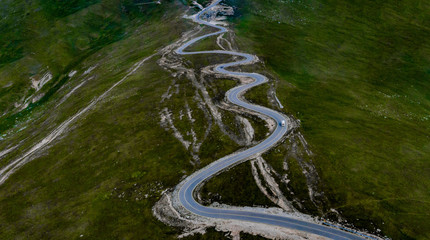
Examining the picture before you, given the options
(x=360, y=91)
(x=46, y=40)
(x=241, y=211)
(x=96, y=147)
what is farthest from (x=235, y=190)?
(x=46, y=40)

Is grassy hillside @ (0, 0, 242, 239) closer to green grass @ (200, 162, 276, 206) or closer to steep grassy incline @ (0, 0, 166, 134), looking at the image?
steep grassy incline @ (0, 0, 166, 134)

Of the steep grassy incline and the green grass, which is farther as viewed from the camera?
the steep grassy incline

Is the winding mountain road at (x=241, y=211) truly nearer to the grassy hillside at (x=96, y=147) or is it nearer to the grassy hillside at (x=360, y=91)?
the grassy hillside at (x=96, y=147)

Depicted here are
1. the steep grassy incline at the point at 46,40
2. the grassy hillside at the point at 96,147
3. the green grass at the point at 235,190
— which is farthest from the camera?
the steep grassy incline at the point at 46,40

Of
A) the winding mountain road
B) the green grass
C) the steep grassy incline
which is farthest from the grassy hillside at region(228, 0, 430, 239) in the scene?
the steep grassy incline

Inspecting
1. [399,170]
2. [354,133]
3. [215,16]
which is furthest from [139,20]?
[399,170]

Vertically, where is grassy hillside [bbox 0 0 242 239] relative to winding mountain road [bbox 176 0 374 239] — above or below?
above

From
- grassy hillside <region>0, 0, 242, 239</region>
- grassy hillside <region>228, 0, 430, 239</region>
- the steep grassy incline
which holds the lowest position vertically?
grassy hillside <region>228, 0, 430, 239</region>

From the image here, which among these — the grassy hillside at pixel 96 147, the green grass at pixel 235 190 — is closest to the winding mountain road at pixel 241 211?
the green grass at pixel 235 190
